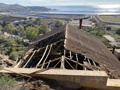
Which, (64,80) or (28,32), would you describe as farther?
(28,32)

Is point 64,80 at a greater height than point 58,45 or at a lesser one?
lesser

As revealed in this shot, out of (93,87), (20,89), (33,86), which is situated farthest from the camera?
(93,87)

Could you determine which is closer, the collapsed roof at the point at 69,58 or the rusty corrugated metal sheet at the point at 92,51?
the collapsed roof at the point at 69,58

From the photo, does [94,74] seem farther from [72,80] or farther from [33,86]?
[33,86]

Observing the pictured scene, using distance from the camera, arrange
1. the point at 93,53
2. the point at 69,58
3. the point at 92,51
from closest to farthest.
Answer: the point at 69,58 < the point at 93,53 < the point at 92,51

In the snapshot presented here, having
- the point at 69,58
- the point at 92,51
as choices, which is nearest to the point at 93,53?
the point at 92,51

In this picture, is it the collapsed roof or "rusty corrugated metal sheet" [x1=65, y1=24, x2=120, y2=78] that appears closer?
the collapsed roof

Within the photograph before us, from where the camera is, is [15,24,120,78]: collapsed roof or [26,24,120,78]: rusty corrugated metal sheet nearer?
[15,24,120,78]: collapsed roof

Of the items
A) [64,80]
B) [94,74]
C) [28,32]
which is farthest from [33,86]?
[28,32]

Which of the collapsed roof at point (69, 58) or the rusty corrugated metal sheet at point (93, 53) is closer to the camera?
the collapsed roof at point (69, 58)

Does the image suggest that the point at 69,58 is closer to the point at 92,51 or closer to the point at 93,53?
the point at 93,53

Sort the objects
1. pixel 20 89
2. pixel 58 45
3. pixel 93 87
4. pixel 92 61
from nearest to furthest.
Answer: pixel 20 89 < pixel 93 87 < pixel 92 61 < pixel 58 45
